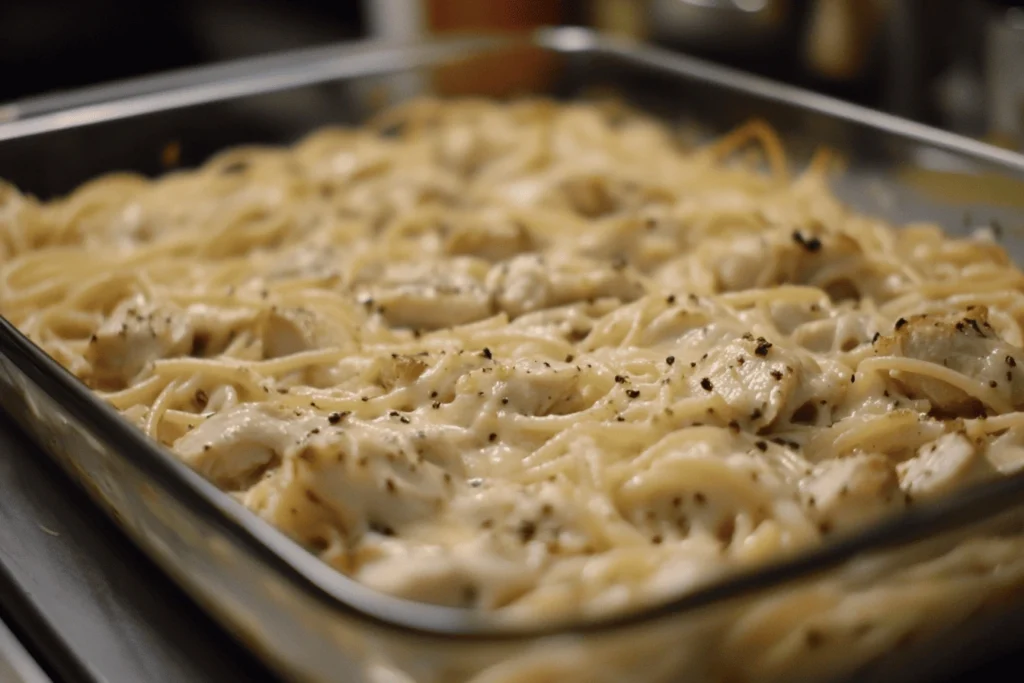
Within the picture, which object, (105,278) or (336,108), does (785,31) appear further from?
(105,278)

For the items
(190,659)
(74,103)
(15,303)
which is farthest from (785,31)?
(190,659)

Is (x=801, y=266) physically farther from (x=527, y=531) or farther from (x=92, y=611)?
(x=92, y=611)

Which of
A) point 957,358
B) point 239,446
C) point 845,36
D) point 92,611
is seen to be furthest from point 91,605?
point 845,36

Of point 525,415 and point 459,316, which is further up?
point 459,316

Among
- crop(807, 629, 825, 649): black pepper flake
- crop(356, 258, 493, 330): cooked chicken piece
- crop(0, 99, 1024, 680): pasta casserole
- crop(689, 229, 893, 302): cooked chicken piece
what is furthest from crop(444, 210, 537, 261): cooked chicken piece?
crop(807, 629, 825, 649): black pepper flake

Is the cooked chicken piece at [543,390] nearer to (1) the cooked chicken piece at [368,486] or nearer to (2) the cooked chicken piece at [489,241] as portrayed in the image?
(1) the cooked chicken piece at [368,486]

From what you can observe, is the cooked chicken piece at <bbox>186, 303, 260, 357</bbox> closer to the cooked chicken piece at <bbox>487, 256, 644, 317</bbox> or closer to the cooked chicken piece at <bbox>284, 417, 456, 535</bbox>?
the cooked chicken piece at <bbox>487, 256, 644, 317</bbox>
